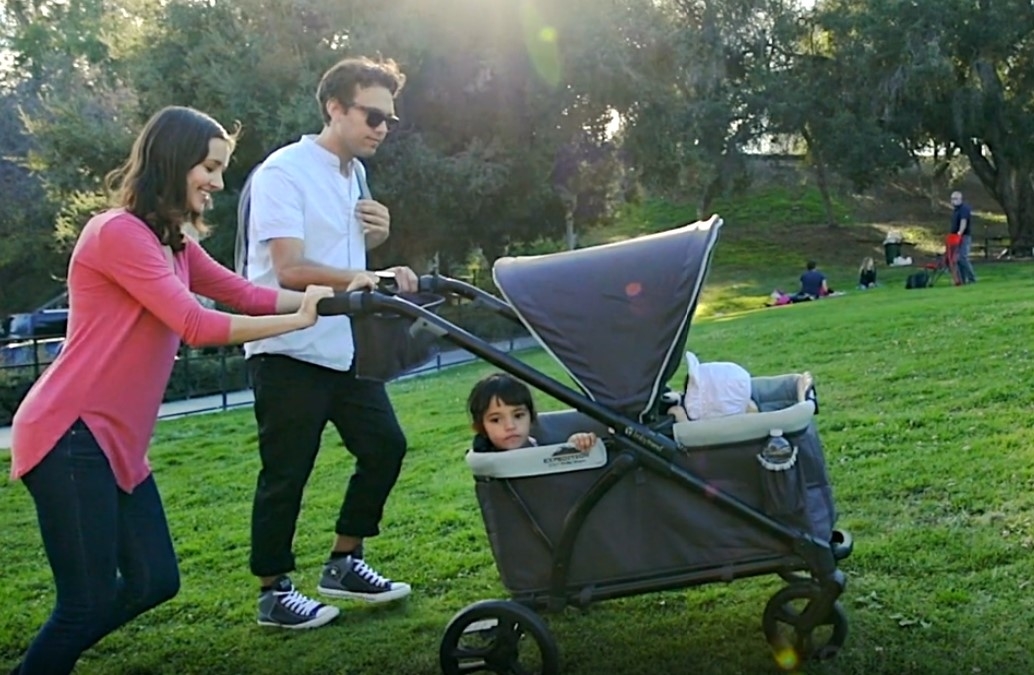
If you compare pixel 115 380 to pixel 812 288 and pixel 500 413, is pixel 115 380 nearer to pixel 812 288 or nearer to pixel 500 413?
pixel 500 413

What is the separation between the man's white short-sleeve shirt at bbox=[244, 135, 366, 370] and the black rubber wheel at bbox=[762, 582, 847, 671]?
5.31ft

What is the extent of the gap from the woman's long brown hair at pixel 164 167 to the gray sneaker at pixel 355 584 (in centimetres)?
165

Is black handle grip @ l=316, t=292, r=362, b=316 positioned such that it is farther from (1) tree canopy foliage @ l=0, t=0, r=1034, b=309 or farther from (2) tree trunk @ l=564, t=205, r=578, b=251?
(2) tree trunk @ l=564, t=205, r=578, b=251

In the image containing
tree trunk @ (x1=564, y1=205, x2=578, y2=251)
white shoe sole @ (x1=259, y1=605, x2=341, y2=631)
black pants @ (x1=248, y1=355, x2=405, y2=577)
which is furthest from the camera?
tree trunk @ (x1=564, y1=205, x2=578, y2=251)

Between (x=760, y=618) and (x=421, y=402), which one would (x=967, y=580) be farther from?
(x=421, y=402)

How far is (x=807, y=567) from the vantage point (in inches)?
126

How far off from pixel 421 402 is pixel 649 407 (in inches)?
292

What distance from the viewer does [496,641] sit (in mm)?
3322

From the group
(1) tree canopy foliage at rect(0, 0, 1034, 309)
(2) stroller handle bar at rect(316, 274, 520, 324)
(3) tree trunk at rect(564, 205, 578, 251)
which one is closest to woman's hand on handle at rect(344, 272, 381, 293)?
(2) stroller handle bar at rect(316, 274, 520, 324)

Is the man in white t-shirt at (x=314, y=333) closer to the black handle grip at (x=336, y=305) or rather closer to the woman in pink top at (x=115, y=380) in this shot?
the black handle grip at (x=336, y=305)

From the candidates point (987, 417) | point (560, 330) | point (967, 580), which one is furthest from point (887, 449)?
point (560, 330)

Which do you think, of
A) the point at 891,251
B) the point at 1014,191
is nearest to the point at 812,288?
the point at 891,251

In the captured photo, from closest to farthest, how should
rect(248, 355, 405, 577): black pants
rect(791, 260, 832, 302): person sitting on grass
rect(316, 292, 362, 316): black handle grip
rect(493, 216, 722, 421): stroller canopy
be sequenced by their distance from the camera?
rect(316, 292, 362, 316): black handle grip, rect(493, 216, 722, 421): stroller canopy, rect(248, 355, 405, 577): black pants, rect(791, 260, 832, 302): person sitting on grass

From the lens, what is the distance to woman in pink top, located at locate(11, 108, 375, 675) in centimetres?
282
